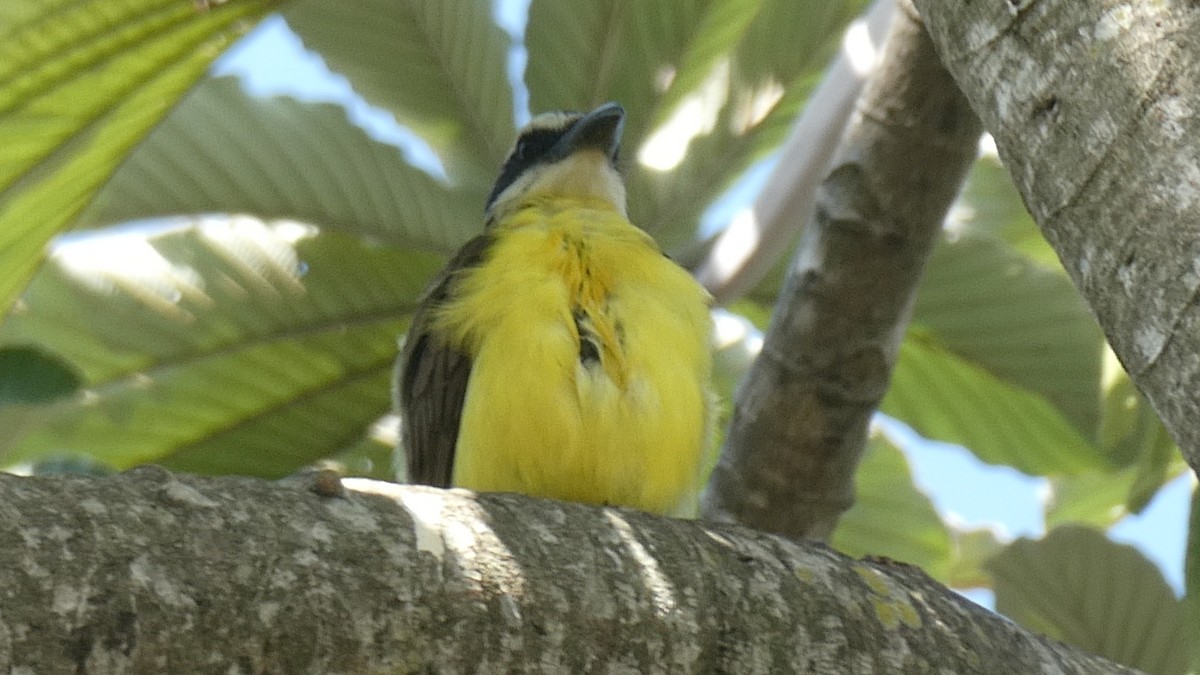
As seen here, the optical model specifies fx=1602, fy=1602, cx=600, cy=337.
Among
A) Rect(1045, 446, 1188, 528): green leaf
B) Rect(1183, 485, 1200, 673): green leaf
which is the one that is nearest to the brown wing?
Rect(1183, 485, 1200, 673): green leaf

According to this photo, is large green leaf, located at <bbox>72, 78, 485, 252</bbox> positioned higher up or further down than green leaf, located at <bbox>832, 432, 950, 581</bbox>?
higher up

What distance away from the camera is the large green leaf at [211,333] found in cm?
433

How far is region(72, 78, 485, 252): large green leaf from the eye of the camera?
4285mm

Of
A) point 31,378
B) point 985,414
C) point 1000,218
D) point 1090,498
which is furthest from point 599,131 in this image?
point 1090,498

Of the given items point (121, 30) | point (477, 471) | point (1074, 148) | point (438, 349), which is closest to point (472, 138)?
point (438, 349)

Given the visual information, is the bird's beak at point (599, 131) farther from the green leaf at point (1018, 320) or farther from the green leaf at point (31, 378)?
the green leaf at point (31, 378)

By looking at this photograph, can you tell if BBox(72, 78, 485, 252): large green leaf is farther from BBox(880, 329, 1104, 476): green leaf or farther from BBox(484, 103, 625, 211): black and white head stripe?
BBox(880, 329, 1104, 476): green leaf

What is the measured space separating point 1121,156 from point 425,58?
9.19 ft

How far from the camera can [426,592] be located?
2004 mm

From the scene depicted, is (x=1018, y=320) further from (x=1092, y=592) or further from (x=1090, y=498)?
(x=1090, y=498)

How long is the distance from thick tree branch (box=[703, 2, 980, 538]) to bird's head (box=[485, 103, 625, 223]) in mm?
896

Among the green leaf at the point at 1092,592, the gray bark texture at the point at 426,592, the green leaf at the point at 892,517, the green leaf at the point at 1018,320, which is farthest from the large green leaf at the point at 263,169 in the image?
the gray bark texture at the point at 426,592

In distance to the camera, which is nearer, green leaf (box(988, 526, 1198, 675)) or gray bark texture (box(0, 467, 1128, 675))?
gray bark texture (box(0, 467, 1128, 675))

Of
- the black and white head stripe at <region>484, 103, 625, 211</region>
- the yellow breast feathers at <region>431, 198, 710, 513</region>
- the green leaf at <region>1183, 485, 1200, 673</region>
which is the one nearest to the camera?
the green leaf at <region>1183, 485, 1200, 673</region>
